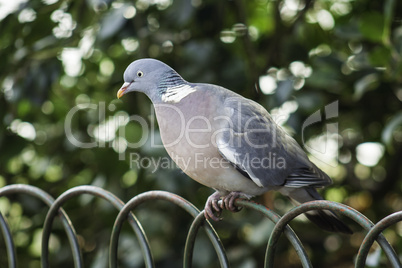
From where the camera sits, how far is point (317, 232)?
233 centimetres

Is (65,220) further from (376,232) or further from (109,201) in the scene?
(376,232)

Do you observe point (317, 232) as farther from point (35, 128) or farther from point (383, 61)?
point (35, 128)

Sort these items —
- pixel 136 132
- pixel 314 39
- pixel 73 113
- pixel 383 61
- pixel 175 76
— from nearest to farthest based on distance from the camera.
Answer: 1. pixel 175 76
2. pixel 383 61
3. pixel 136 132
4. pixel 314 39
5. pixel 73 113

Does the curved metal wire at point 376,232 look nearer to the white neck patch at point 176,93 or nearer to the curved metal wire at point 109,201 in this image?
the curved metal wire at point 109,201

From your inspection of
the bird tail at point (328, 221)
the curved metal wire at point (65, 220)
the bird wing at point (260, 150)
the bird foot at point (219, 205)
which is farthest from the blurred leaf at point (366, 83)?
the curved metal wire at point (65, 220)

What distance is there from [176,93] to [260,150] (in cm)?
29

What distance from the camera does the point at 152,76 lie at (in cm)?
141

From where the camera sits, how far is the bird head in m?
1.40

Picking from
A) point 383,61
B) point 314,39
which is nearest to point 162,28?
point 314,39

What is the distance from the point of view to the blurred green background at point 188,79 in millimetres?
1896

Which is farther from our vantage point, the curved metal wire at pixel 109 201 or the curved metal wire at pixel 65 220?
the curved metal wire at pixel 65 220

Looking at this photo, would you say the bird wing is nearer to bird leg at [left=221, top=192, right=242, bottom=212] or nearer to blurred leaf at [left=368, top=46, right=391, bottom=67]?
bird leg at [left=221, top=192, right=242, bottom=212]

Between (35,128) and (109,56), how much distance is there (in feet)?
1.94

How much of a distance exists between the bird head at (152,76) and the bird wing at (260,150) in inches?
7.1
